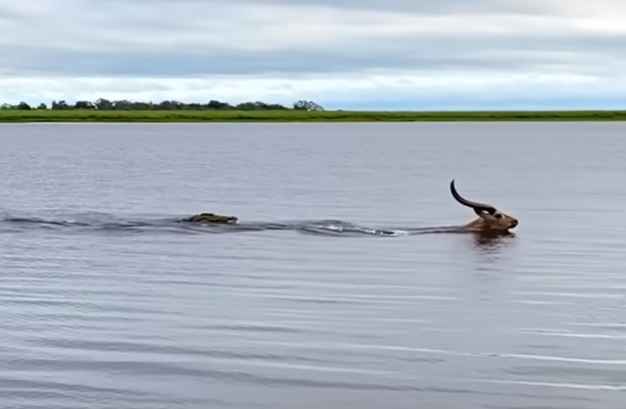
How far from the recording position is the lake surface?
1182 cm

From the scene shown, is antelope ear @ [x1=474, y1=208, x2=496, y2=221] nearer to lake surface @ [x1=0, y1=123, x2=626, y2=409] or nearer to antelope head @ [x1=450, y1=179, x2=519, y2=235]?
antelope head @ [x1=450, y1=179, x2=519, y2=235]

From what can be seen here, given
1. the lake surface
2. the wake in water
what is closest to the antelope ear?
the wake in water

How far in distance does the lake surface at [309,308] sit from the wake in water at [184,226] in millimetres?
82

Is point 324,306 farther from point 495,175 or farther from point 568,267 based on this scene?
point 495,175

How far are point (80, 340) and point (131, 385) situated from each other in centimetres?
220

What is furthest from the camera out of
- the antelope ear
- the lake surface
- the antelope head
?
the antelope ear

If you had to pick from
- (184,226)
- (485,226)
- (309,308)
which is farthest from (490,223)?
(309,308)

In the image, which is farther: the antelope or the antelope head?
the antelope head

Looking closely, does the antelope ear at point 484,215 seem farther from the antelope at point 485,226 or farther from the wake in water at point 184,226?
the wake in water at point 184,226

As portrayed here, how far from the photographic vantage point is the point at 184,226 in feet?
89.7

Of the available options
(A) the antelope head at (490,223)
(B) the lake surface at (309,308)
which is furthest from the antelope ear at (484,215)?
(B) the lake surface at (309,308)

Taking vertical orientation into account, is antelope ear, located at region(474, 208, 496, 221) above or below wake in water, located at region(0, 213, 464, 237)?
above

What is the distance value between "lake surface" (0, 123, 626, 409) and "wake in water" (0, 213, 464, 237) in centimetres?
8

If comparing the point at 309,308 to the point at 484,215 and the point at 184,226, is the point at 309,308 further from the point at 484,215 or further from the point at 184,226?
the point at 184,226
